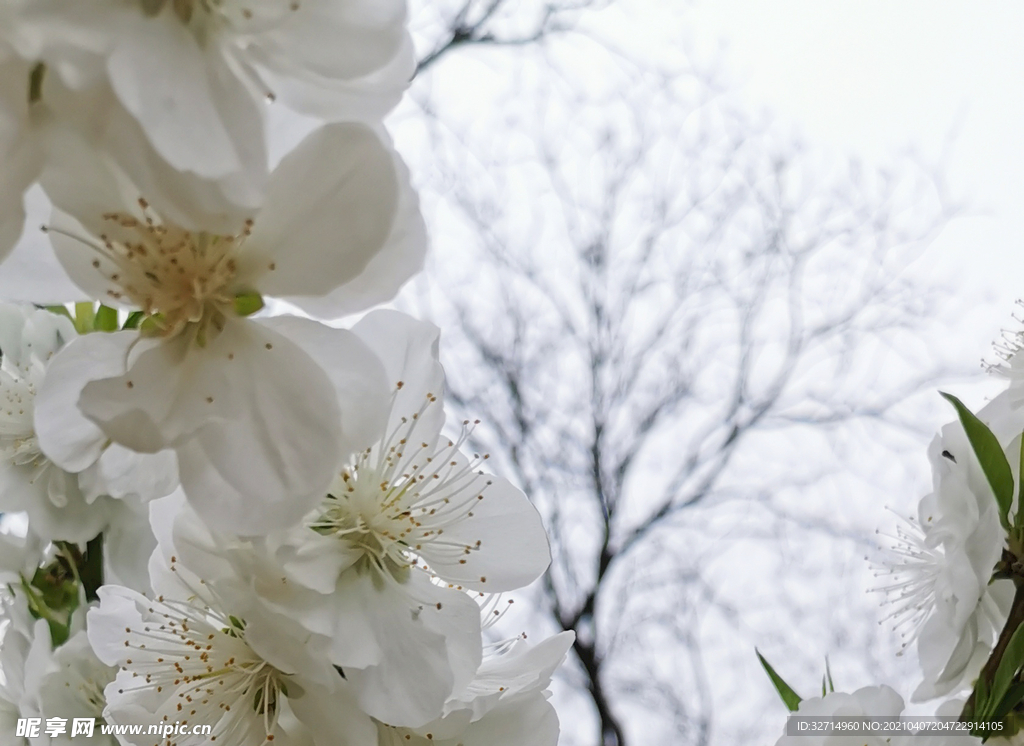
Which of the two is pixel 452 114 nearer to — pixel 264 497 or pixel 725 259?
pixel 725 259

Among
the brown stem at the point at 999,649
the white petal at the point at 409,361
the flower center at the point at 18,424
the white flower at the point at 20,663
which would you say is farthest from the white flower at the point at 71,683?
the brown stem at the point at 999,649

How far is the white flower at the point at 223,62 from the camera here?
0.92ft

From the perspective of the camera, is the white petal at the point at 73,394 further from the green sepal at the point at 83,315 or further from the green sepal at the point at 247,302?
the green sepal at the point at 83,315

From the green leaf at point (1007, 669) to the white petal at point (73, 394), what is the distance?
21.5 inches

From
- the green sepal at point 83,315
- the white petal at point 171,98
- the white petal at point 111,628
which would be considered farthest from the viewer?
the green sepal at point 83,315

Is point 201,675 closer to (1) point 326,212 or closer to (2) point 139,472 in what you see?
(2) point 139,472

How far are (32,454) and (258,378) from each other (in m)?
0.45

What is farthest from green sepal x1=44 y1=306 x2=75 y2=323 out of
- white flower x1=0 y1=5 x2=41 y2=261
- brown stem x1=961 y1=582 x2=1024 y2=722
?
brown stem x1=961 y1=582 x2=1024 y2=722

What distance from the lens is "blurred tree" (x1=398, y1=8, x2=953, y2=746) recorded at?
2732 mm

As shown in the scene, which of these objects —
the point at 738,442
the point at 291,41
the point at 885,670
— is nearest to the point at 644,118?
the point at 738,442

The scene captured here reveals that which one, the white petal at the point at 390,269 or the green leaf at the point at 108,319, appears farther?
the green leaf at the point at 108,319

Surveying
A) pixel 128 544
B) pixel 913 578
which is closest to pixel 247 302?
pixel 128 544

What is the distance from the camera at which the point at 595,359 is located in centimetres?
279

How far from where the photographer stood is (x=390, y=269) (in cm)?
37
